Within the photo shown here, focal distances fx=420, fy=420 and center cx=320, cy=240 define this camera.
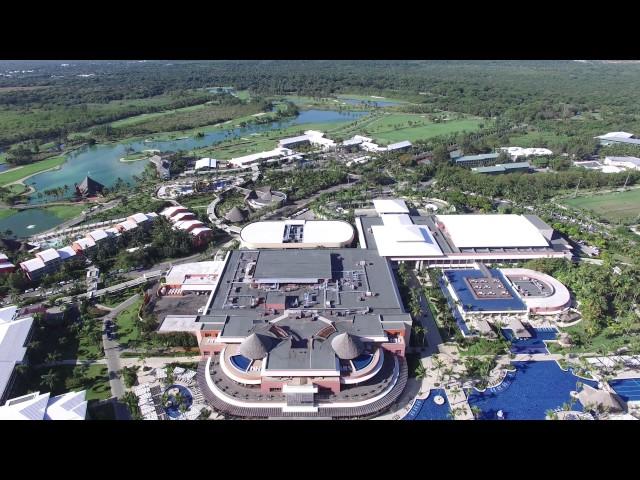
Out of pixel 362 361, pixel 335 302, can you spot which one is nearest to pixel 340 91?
pixel 335 302

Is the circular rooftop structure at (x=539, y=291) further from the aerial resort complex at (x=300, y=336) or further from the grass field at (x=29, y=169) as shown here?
the grass field at (x=29, y=169)

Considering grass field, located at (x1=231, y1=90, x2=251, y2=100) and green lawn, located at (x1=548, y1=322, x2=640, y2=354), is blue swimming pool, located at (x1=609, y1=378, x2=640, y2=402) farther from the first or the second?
grass field, located at (x1=231, y1=90, x2=251, y2=100)

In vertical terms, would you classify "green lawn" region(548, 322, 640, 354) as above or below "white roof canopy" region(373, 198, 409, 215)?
below

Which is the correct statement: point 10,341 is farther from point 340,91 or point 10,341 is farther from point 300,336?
point 340,91

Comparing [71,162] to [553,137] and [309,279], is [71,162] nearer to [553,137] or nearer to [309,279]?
[309,279]

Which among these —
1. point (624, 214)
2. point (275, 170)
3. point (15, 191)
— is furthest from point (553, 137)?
point (15, 191)

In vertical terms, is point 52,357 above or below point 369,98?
below

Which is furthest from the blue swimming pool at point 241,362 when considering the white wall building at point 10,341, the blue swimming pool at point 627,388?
the blue swimming pool at point 627,388

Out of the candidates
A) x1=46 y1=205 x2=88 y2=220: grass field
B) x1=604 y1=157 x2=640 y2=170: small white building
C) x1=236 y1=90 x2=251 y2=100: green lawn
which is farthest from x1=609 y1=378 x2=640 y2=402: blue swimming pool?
x1=236 y1=90 x2=251 y2=100: green lawn
